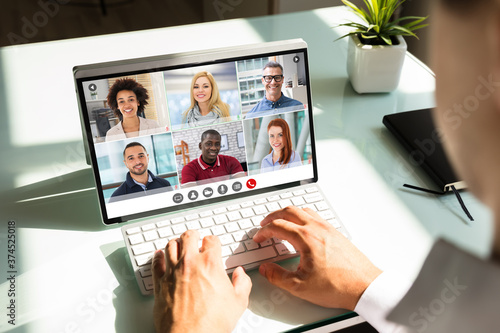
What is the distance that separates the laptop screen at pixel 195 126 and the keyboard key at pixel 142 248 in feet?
0.28

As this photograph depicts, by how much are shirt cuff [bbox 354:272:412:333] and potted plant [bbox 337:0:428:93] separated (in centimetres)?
65

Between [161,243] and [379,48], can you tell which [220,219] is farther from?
[379,48]

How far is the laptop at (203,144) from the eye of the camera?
93 cm

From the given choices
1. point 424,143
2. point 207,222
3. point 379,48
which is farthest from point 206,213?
point 379,48

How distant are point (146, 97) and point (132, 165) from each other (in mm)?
130

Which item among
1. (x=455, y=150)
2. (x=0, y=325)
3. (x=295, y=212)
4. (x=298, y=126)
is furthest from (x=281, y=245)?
(x=455, y=150)

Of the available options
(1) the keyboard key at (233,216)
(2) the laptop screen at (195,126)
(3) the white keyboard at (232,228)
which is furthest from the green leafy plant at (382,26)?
(1) the keyboard key at (233,216)

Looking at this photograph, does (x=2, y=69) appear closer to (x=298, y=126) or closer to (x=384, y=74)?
(x=298, y=126)

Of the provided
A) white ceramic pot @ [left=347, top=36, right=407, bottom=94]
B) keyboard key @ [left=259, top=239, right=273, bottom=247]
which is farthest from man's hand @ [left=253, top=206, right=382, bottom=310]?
white ceramic pot @ [left=347, top=36, right=407, bottom=94]

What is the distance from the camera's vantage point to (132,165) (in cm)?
96

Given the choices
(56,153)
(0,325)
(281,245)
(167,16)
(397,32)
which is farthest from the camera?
(167,16)

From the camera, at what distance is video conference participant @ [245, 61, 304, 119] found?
3.26 ft

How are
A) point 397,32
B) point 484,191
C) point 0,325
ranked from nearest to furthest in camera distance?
1. point 484,191
2. point 0,325
3. point 397,32

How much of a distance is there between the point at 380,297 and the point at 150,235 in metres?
0.42
